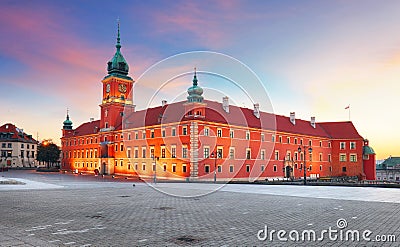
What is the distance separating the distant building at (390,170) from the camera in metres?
128

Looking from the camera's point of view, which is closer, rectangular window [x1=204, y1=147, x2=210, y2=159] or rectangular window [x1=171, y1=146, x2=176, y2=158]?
rectangular window [x1=204, y1=147, x2=210, y2=159]

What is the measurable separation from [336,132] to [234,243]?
84943 millimetres

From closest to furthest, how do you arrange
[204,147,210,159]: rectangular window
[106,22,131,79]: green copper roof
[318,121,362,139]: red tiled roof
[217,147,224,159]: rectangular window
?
[217,147,224,159]: rectangular window
[204,147,210,159]: rectangular window
[106,22,131,79]: green copper roof
[318,121,362,139]: red tiled roof

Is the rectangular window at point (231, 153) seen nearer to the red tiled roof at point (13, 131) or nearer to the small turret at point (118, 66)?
the small turret at point (118, 66)

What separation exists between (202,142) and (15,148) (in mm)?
83145

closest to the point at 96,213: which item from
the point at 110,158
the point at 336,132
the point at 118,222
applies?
the point at 118,222

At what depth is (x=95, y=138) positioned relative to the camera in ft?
261

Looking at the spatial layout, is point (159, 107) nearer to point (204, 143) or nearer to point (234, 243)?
point (204, 143)

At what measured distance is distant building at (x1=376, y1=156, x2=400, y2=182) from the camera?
12825cm

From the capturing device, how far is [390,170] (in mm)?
129750

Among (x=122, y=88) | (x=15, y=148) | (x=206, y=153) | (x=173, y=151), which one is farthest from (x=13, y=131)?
(x=206, y=153)

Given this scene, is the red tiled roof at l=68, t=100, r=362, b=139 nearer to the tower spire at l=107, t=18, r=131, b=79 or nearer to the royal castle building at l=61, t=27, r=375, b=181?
the royal castle building at l=61, t=27, r=375, b=181

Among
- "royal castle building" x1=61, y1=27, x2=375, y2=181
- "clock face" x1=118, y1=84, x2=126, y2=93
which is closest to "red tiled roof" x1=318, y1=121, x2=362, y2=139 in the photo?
"royal castle building" x1=61, y1=27, x2=375, y2=181

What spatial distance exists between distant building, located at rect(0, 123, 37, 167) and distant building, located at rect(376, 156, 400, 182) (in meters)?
127
